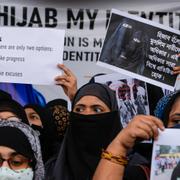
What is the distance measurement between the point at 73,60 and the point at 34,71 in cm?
91

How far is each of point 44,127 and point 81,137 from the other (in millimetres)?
605

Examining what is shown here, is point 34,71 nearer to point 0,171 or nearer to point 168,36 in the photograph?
point 168,36

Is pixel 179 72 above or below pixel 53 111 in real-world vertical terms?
above

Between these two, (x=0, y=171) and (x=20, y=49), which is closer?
(x=0, y=171)

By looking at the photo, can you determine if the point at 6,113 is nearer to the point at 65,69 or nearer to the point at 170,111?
the point at 65,69

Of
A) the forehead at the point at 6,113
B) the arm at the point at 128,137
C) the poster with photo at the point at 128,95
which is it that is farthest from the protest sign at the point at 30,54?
the arm at the point at 128,137

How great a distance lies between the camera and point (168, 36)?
292 centimetres

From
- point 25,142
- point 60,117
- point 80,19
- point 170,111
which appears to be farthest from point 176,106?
point 80,19

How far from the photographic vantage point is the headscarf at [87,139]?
2.38 m

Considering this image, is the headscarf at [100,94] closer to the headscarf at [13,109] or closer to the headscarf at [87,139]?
the headscarf at [87,139]

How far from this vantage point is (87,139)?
2564 millimetres

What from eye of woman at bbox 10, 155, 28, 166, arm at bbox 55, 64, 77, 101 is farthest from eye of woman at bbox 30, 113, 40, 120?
eye of woman at bbox 10, 155, 28, 166

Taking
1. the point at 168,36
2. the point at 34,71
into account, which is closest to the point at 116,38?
the point at 168,36

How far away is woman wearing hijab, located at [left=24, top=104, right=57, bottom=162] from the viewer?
3.02 m
